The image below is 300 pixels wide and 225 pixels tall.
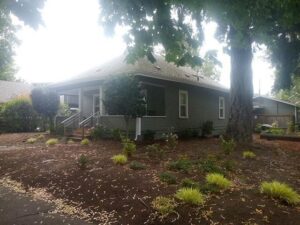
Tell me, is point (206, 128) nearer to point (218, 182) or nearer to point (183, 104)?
point (183, 104)

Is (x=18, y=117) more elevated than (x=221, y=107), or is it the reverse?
(x=221, y=107)

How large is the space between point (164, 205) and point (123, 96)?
8.15m

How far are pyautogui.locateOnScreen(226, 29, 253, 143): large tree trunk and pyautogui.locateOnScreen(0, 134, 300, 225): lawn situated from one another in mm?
3183

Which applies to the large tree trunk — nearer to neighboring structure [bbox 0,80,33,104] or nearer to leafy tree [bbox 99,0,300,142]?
leafy tree [bbox 99,0,300,142]

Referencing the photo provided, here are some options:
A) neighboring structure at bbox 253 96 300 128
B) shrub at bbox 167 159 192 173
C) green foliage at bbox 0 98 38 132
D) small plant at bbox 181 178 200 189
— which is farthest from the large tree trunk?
neighboring structure at bbox 253 96 300 128

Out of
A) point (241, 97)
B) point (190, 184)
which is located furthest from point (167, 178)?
point (241, 97)

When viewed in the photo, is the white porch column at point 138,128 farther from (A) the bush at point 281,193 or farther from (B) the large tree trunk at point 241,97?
(A) the bush at point 281,193

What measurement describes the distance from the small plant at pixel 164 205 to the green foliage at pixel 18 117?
19.4 metres

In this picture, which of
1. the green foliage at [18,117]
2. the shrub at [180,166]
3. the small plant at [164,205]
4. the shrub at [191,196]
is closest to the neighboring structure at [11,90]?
the green foliage at [18,117]

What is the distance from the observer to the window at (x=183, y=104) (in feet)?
60.6

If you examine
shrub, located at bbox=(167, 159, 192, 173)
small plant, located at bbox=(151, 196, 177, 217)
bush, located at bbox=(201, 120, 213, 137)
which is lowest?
small plant, located at bbox=(151, 196, 177, 217)

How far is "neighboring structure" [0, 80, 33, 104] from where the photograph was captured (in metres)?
31.4

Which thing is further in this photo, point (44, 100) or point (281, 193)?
point (44, 100)

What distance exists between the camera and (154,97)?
57.1 ft
